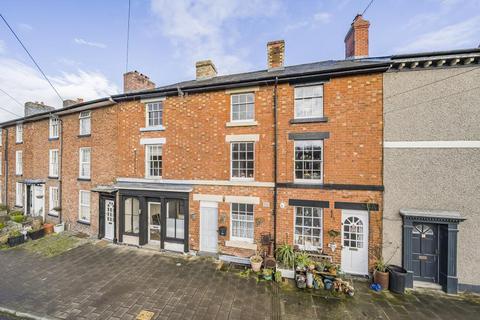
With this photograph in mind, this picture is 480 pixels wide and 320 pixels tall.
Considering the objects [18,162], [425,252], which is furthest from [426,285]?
[18,162]

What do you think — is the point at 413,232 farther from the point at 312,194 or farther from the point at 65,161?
the point at 65,161

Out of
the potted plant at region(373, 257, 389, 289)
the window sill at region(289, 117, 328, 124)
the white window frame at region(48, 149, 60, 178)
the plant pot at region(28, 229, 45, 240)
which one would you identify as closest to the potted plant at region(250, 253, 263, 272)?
the potted plant at region(373, 257, 389, 289)

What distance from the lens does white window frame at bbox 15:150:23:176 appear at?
17748mm

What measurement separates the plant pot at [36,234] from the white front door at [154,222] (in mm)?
7855

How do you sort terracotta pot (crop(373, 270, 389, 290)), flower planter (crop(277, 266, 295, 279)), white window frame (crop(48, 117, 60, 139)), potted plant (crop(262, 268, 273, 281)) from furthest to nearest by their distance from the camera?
1. white window frame (crop(48, 117, 60, 139))
2. flower planter (crop(277, 266, 295, 279))
3. potted plant (crop(262, 268, 273, 281))
4. terracotta pot (crop(373, 270, 389, 290))

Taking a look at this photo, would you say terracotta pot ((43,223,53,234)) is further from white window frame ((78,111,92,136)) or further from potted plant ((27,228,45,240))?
white window frame ((78,111,92,136))

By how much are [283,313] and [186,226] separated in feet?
20.0

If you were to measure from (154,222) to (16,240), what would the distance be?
332 inches

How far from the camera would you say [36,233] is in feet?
40.6

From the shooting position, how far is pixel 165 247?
34.9 feet

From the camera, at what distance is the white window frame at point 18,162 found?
17748mm

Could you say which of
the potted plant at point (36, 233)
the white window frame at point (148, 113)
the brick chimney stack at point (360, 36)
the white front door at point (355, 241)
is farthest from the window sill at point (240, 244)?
the potted plant at point (36, 233)

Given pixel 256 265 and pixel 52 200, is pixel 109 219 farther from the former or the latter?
pixel 256 265

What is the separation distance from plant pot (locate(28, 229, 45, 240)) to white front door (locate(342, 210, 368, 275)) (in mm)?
18056
